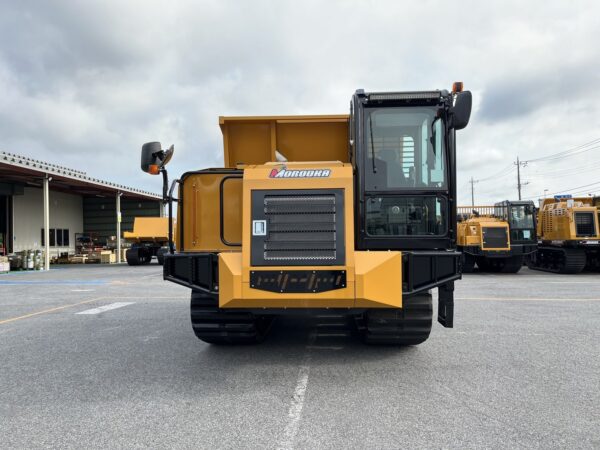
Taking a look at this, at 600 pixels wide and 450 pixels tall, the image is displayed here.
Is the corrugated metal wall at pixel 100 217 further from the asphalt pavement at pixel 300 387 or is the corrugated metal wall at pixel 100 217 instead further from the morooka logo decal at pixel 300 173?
the morooka logo decal at pixel 300 173

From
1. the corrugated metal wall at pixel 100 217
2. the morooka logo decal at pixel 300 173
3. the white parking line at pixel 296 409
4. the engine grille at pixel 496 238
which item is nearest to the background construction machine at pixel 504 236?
the engine grille at pixel 496 238

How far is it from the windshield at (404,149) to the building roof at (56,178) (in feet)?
65.3

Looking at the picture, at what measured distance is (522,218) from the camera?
1739 centimetres

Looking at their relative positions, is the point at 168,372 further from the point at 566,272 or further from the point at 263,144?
the point at 566,272

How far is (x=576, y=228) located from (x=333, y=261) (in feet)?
53.6

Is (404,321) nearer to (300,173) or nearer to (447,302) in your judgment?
(447,302)

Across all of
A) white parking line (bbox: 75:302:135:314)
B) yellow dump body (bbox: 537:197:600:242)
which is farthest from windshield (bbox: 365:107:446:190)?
yellow dump body (bbox: 537:197:600:242)

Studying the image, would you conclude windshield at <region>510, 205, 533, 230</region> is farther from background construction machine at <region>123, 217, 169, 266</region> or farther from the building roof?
the building roof

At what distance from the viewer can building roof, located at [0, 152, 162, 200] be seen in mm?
20422

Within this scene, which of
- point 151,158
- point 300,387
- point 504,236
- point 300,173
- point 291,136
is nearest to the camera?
point 300,387

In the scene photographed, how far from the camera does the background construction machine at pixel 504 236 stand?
17000 millimetres

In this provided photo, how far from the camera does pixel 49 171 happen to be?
22.5 meters

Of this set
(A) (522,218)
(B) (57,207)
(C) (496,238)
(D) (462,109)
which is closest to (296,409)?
(D) (462,109)

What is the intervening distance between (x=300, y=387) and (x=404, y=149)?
2645 mm
